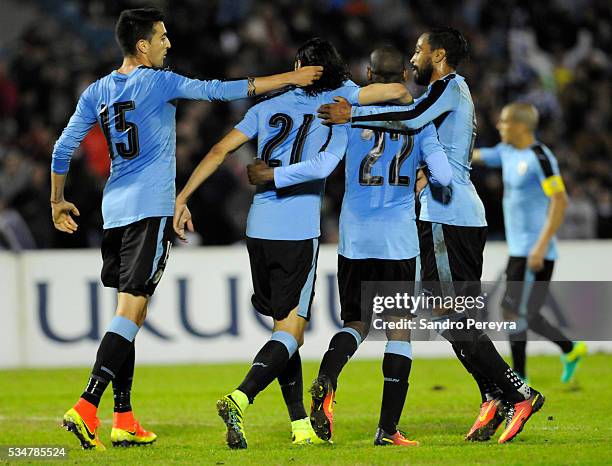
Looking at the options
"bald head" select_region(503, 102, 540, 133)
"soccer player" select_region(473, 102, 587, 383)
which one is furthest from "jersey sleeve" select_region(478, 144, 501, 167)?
"bald head" select_region(503, 102, 540, 133)

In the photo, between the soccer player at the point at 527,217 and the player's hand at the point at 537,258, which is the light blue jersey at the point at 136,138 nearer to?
the soccer player at the point at 527,217

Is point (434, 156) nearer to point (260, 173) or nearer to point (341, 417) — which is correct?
point (260, 173)

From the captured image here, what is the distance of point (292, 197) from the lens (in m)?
6.96

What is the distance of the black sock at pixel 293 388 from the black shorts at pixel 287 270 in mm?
379

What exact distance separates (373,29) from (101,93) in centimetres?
1146

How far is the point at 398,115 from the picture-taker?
6797 mm

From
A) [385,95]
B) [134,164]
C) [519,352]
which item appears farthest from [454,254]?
[519,352]

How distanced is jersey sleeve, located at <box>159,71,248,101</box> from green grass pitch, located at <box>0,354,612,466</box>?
80.4 inches

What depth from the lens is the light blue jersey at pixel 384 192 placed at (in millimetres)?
6922

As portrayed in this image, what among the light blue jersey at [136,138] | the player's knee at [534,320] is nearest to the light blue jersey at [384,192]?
the light blue jersey at [136,138]

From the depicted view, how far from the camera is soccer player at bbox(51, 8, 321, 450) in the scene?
6992mm

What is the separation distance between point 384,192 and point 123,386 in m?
2.00

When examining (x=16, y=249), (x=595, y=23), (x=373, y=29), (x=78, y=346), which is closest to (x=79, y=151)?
(x=16, y=249)

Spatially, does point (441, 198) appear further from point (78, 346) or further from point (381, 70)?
point (78, 346)
